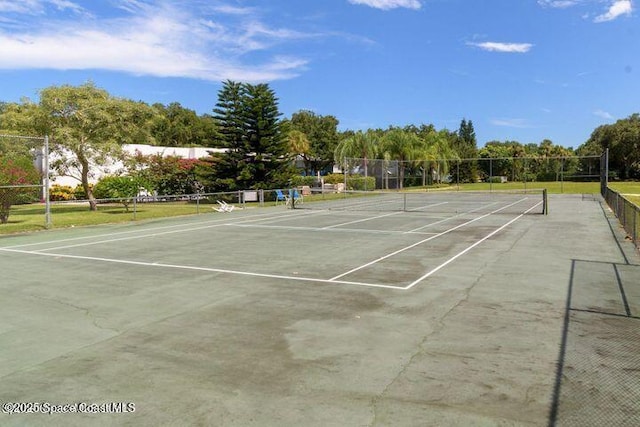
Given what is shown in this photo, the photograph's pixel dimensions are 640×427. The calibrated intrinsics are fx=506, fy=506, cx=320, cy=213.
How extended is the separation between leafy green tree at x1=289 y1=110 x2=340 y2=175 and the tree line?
0.14 m

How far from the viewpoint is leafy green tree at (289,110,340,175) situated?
7171 cm

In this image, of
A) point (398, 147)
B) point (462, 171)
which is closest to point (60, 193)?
point (398, 147)

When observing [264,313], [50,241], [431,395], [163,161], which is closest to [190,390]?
[431,395]

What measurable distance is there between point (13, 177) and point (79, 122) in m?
8.51

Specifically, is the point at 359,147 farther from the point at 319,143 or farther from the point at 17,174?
the point at 17,174

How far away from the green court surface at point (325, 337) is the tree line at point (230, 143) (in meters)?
15.1

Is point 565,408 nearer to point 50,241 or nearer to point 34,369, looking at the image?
point 34,369

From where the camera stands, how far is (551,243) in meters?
14.3

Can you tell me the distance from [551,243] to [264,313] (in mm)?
10178

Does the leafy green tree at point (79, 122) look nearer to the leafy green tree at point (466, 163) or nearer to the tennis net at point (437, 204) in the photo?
the tennis net at point (437, 204)

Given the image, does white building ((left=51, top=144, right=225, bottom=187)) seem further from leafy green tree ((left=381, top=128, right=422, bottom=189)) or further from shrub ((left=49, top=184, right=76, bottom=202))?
leafy green tree ((left=381, top=128, right=422, bottom=189))

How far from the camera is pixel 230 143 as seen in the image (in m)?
41.2

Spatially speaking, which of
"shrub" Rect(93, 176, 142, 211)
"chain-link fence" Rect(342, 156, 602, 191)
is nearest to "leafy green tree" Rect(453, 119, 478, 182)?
"chain-link fence" Rect(342, 156, 602, 191)

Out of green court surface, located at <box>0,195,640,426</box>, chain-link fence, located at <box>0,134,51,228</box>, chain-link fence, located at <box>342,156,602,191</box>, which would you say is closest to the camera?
green court surface, located at <box>0,195,640,426</box>
